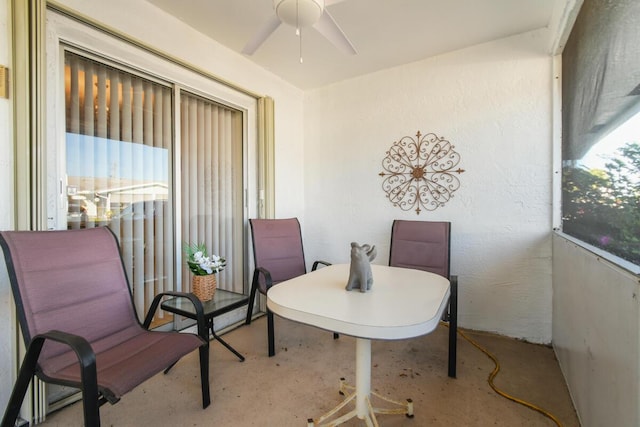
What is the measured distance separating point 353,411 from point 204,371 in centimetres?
83

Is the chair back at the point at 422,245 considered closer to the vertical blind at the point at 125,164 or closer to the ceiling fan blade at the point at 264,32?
the ceiling fan blade at the point at 264,32

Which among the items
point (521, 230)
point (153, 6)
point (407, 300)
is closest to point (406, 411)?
point (407, 300)

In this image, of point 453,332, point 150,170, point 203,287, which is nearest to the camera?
point 453,332

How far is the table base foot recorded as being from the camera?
1354 mm

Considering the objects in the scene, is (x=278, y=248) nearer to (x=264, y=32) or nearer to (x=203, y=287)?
(x=203, y=287)

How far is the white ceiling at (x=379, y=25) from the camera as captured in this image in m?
2.02

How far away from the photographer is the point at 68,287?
1.42 meters

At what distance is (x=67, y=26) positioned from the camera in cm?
164

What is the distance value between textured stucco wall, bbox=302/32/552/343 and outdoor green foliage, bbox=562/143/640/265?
57 centimetres

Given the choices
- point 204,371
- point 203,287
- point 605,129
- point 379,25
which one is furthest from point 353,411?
point 379,25

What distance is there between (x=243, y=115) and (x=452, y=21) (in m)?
2.03

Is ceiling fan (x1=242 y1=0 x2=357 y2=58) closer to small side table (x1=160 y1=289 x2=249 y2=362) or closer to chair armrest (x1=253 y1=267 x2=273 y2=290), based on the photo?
chair armrest (x1=253 y1=267 x2=273 y2=290)

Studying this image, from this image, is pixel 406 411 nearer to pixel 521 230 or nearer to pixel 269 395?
pixel 269 395

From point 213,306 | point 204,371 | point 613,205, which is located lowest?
point 204,371
